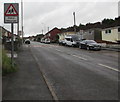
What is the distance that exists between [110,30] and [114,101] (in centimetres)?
3806

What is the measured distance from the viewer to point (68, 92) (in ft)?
18.7

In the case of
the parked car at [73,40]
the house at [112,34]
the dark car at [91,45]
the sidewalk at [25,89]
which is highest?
the house at [112,34]

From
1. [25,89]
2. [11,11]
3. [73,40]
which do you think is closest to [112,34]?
[73,40]

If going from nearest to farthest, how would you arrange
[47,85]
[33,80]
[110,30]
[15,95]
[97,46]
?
1. [15,95]
2. [47,85]
3. [33,80]
4. [97,46]
5. [110,30]

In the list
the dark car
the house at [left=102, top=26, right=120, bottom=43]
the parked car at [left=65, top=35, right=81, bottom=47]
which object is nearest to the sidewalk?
the dark car

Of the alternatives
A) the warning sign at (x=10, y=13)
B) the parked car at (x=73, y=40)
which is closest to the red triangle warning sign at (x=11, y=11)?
the warning sign at (x=10, y=13)

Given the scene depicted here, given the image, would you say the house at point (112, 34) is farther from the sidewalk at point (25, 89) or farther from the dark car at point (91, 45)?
the sidewalk at point (25, 89)

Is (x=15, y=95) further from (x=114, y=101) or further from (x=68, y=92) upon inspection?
(x=114, y=101)

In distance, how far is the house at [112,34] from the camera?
3834 centimetres

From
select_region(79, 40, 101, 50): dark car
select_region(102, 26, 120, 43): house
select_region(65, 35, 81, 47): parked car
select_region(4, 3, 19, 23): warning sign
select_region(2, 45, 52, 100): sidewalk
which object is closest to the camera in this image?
select_region(2, 45, 52, 100): sidewalk

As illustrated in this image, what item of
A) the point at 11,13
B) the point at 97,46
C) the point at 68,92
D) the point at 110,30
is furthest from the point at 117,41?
the point at 68,92

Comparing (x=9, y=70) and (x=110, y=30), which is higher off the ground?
(x=110, y=30)

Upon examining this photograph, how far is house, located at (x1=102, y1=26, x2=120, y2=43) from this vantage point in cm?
3834

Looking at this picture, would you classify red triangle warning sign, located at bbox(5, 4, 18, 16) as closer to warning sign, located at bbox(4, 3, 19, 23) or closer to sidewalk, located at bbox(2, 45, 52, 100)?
warning sign, located at bbox(4, 3, 19, 23)
